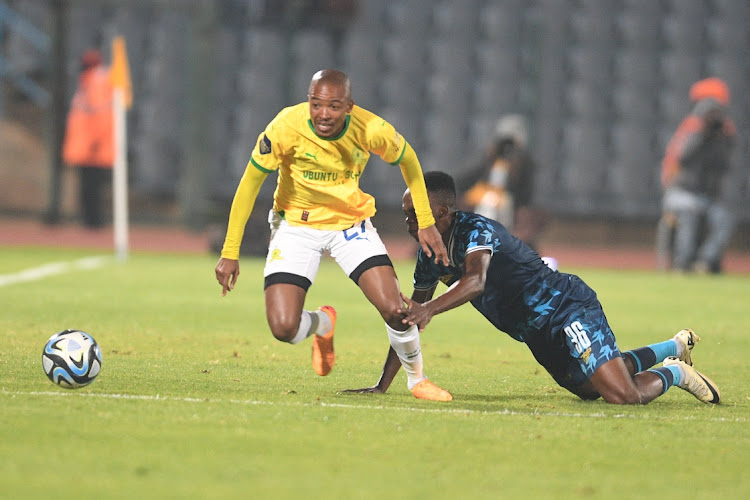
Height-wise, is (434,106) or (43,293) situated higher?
(434,106)

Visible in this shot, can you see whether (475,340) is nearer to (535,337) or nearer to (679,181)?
(535,337)

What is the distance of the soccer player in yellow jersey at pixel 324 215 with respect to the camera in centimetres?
672

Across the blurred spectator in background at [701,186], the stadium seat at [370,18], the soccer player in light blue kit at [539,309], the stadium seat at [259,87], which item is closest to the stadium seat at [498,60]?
the stadium seat at [370,18]

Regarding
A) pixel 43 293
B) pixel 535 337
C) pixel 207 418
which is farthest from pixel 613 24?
pixel 207 418

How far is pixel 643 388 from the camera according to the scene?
269 inches

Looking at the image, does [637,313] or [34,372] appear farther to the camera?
[637,313]

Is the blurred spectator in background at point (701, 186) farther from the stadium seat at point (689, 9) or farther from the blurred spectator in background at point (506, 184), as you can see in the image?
the stadium seat at point (689, 9)

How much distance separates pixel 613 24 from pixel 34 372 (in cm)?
1871

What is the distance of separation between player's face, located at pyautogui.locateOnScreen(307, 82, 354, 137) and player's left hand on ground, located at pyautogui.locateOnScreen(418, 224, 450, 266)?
→ 81cm

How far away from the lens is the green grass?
462cm

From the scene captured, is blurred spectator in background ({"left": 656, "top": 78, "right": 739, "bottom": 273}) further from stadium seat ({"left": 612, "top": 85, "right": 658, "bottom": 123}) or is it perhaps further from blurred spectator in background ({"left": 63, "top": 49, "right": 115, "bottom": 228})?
blurred spectator in background ({"left": 63, "top": 49, "right": 115, "bottom": 228})

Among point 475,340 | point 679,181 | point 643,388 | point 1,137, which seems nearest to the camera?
point 643,388

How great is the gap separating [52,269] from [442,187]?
9733 mm

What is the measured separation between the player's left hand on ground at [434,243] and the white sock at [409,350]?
0.42 metres
